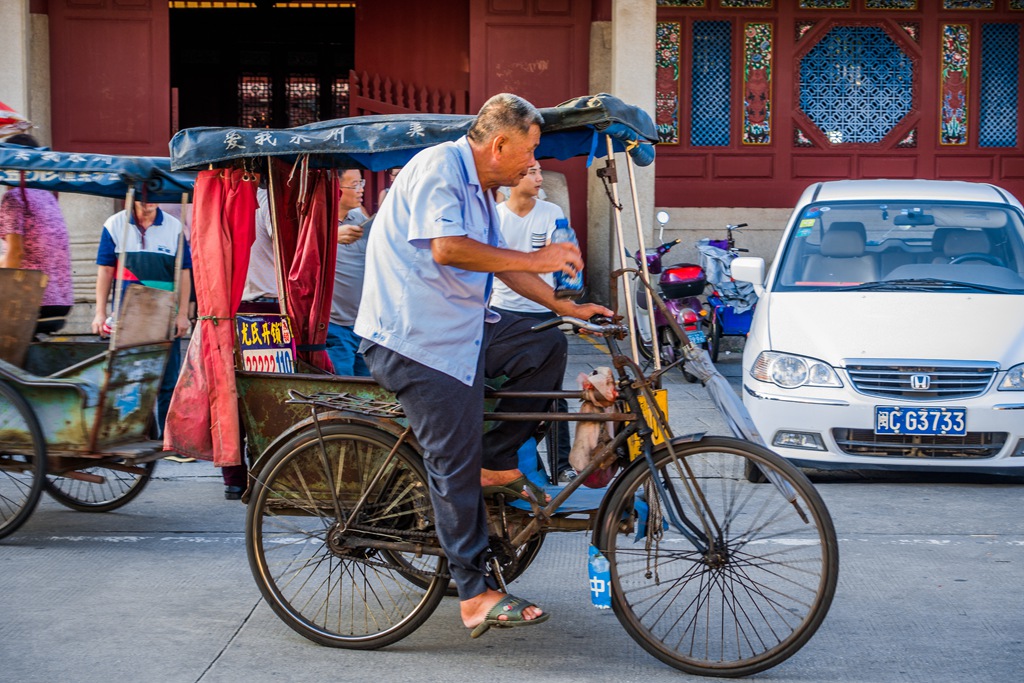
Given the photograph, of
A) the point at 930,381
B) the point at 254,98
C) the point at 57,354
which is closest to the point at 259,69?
the point at 254,98

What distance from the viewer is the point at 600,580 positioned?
4.22 meters

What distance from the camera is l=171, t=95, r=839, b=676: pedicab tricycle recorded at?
4.24 m

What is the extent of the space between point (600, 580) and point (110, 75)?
1142 cm

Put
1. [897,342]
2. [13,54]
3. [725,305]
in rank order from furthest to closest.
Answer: [13,54] → [725,305] → [897,342]

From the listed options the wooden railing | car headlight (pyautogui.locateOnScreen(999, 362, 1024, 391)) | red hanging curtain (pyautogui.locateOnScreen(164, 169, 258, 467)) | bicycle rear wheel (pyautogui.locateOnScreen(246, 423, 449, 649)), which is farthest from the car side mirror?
the wooden railing

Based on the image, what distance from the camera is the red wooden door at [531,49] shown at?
13914 mm

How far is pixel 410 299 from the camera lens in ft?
13.8

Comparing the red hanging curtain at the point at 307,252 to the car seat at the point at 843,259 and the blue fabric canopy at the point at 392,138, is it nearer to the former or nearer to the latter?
the blue fabric canopy at the point at 392,138

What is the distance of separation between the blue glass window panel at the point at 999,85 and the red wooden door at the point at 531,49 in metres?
4.58

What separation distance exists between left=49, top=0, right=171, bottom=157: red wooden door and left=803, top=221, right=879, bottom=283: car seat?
8442mm

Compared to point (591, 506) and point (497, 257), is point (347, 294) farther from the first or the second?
point (497, 257)

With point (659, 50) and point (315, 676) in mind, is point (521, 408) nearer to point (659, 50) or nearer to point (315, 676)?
point (315, 676)

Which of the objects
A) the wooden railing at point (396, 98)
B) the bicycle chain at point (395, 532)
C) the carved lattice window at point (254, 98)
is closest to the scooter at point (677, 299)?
the wooden railing at point (396, 98)

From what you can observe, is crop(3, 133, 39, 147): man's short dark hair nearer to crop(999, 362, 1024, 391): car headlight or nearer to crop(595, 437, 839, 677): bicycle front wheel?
crop(595, 437, 839, 677): bicycle front wheel
